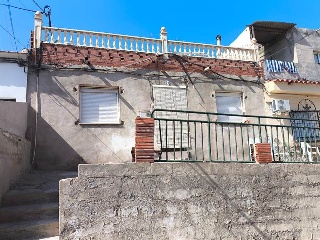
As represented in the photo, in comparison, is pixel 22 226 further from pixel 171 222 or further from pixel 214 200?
pixel 214 200

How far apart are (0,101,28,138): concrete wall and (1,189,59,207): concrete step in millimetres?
1695

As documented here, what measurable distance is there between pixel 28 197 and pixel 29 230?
1.12 m

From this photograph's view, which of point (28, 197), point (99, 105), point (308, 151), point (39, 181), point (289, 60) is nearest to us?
point (28, 197)

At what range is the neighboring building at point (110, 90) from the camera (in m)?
9.19

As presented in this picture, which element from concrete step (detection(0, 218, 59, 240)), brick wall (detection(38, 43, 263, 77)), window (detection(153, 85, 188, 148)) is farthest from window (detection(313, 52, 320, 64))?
concrete step (detection(0, 218, 59, 240))

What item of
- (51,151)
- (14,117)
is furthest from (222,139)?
(51,151)

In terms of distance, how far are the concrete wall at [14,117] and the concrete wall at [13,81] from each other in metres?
0.50

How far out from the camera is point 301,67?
13242mm

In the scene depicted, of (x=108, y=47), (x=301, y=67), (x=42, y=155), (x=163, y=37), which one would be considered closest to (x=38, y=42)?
(x=108, y=47)

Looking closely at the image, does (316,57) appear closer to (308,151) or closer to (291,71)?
(291,71)

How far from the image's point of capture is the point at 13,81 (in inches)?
353

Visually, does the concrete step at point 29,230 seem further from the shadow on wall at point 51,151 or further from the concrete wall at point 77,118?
the concrete wall at point 77,118

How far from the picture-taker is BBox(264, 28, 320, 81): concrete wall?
13.3 meters

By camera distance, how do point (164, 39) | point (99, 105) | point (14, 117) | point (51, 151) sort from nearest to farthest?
point (14, 117)
point (51, 151)
point (99, 105)
point (164, 39)
